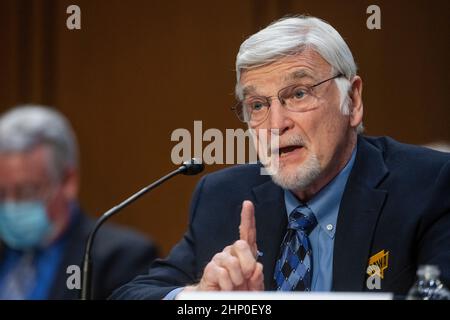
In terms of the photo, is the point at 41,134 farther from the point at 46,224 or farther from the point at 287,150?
the point at 287,150

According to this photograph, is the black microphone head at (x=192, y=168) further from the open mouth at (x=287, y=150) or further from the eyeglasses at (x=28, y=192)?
the eyeglasses at (x=28, y=192)

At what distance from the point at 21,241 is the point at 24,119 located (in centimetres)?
40

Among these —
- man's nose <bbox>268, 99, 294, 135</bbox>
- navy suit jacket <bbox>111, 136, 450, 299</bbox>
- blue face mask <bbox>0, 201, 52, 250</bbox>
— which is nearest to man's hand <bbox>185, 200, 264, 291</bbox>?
navy suit jacket <bbox>111, 136, 450, 299</bbox>

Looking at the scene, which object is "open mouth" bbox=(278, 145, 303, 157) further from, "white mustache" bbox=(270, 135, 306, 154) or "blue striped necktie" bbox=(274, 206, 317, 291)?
"blue striped necktie" bbox=(274, 206, 317, 291)

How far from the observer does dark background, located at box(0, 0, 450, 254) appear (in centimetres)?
246


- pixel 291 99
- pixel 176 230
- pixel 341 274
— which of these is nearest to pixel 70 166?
pixel 176 230

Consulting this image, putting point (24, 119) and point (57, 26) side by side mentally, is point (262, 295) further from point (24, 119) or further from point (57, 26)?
point (57, 26)

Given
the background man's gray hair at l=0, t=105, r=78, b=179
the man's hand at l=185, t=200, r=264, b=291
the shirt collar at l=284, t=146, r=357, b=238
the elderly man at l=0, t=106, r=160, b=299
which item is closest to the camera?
the man's hand at l=185, t=200, r=264, b=291

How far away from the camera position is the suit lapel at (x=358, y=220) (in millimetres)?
2129

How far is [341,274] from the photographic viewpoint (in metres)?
2.13

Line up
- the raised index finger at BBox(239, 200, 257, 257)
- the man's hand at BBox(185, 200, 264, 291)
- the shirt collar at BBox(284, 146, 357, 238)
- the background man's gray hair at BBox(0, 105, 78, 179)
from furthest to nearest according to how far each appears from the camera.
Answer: the background man's gray hair at BBox(0, 105, 78, 179) < the shirt collar at BBox(284, 146, 357, 238) < the raised index finger at BBox(239, 200, 257, 257) < the man's hand at BBox(185, 200, 264, 291)

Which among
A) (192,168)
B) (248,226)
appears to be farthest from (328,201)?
(192,168)

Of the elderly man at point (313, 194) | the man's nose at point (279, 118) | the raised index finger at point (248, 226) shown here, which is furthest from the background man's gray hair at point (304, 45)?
the raised index finger at point (248, 226)

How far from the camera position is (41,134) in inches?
101
